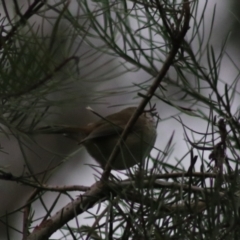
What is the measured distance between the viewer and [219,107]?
4.81 ft

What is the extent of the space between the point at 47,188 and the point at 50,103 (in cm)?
29

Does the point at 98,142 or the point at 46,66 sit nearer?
the point at 46,66

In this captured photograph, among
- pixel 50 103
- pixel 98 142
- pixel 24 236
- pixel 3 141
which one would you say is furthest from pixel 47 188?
pixel 3 141

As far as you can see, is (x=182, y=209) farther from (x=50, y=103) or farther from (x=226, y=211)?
(x=50, y=103)

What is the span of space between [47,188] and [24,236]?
0.12m

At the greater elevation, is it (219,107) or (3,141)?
(3,141)

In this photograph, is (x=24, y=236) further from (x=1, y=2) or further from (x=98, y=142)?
(x=98, y=142)

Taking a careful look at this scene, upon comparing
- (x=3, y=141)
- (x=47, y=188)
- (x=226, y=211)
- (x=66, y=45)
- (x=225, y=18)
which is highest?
(x=225, y=18)

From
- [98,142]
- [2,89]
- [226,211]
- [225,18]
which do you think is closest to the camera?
[226,211]

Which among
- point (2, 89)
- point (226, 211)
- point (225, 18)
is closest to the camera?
point (226, 211)

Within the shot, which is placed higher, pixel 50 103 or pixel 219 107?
pixel 219 107

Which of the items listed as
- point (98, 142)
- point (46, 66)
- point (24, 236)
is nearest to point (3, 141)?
point (98, 142)

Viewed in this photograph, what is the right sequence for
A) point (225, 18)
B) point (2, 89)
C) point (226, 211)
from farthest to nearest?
point (225, 18) → point (2, 89) → point (226, 211)

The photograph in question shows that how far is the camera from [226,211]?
1.13m
